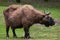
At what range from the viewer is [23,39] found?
526 inches

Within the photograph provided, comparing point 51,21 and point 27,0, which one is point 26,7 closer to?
point 51,21

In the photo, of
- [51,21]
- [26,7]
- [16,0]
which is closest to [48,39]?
[51,21]

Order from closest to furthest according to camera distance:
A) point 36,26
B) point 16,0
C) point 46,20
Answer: point 46,20
point 36,26
point 16,0

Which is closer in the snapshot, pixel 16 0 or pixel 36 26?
pixel 36 26

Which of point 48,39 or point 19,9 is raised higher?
point 19,9

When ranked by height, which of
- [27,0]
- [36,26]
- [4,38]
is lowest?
[27,0]

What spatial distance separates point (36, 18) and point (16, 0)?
2565cm

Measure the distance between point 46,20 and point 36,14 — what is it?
47 cm

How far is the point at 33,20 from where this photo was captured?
13.3m

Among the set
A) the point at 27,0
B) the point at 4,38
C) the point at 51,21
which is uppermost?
the point at 51,21

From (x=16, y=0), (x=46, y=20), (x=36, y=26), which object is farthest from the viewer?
(x=16, y=0)

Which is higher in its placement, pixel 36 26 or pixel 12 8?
pixel 12 8

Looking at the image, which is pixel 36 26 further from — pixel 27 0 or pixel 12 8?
pixel 27 0

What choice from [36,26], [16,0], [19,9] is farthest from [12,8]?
[16,0]
